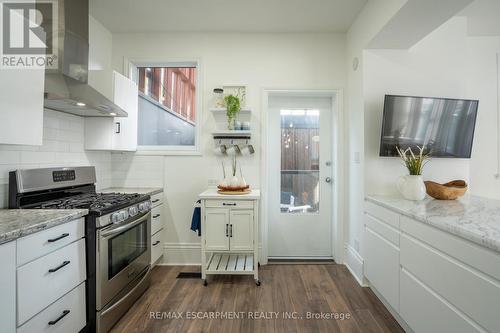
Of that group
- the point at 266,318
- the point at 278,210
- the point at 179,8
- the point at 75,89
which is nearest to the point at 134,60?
the point at 179,8

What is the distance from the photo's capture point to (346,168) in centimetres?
277

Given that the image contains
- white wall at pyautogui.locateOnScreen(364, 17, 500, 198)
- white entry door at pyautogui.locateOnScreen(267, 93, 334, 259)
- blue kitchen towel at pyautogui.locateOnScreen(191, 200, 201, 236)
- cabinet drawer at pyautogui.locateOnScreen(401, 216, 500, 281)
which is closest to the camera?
cabinet drawer at pyautogui.locateOnScreen(401, 216, 500, 281)

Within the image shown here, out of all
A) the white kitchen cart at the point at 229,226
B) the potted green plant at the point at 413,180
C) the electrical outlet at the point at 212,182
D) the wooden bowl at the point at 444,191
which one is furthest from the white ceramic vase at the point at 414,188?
the electrical outlet at the point at 212,182

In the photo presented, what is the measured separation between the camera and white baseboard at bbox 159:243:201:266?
2818 millimetres

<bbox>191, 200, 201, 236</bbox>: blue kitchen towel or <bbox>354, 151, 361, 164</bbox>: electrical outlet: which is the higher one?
<bbox>354, 151, 361, 164</bbox>: electrical outlet

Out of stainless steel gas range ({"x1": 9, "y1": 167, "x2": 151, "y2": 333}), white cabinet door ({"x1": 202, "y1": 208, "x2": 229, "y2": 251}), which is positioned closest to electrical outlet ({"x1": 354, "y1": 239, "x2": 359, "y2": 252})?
white cabinet door ({"x1": 202, "y1": 208, "x2": 229, "y2": 251})

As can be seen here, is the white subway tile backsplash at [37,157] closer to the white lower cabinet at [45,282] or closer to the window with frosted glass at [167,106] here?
the white lower cabinet at [45,282]

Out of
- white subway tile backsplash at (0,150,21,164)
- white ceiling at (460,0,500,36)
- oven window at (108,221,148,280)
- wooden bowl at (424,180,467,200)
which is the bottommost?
oven window at (108,221,148,280)

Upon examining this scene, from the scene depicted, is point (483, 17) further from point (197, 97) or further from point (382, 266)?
point (197, 97)

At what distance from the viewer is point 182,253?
2.82 meters

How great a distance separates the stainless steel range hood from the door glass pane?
1.94 metres

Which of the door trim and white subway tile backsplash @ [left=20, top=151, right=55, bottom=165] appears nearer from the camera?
white subway tile backsplash @ [left=20, top=151, right=55, bottom=165]

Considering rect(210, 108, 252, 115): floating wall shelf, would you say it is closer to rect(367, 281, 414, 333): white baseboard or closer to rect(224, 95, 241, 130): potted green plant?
rect(224, 95, 241, 130): potted green plant

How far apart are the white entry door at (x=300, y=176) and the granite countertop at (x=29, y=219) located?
83.2 inches
